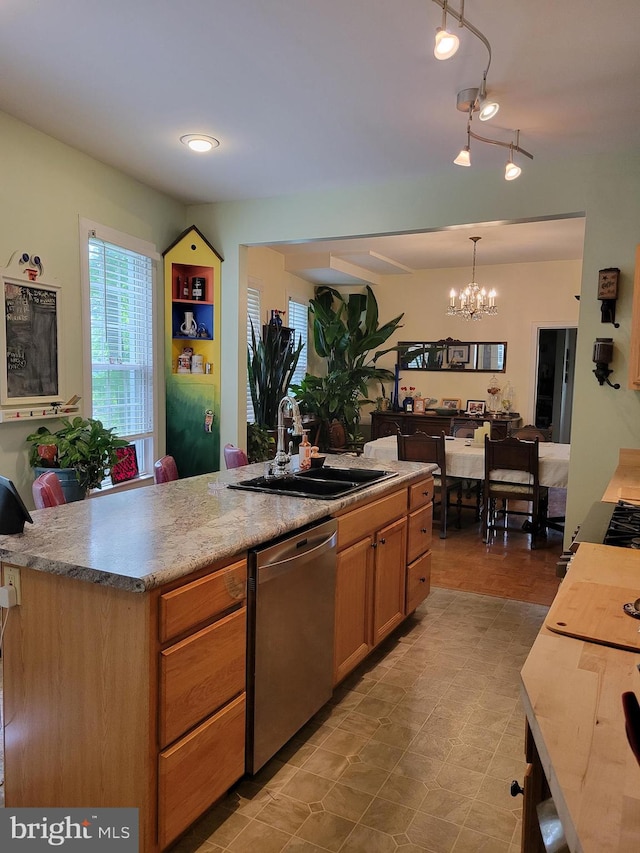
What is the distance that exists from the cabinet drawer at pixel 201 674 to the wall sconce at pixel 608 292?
120 inches

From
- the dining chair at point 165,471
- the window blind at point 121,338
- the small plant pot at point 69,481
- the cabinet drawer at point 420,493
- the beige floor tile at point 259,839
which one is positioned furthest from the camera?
the window blind at point 121,338

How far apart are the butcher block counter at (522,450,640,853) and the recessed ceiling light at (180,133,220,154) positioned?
3.19 m

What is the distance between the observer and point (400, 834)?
1835 millimetres

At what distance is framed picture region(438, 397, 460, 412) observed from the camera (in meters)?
7.99

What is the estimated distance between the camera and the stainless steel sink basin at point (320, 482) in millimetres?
2652

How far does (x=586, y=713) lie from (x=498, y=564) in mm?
3770

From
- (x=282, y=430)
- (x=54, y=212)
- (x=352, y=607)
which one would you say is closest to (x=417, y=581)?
(x=352, y=607)

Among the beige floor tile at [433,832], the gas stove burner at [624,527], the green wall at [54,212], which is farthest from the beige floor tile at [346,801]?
the green wall at [54,212]

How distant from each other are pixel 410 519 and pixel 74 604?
1993mm

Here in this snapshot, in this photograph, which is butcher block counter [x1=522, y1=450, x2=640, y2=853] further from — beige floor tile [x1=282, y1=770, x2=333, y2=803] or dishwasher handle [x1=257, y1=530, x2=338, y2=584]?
beige floor tile [x1=282, y1=770, x2=333, y2=803]

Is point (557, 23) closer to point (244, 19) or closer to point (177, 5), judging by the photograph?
point (244, 19)

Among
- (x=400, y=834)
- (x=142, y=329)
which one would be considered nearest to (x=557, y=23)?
(x=400, y=834)

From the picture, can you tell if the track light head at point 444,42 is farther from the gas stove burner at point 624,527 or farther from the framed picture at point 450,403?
the framed picture at point 450,403

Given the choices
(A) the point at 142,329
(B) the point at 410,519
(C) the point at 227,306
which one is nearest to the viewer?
(B) the point at 410,519
